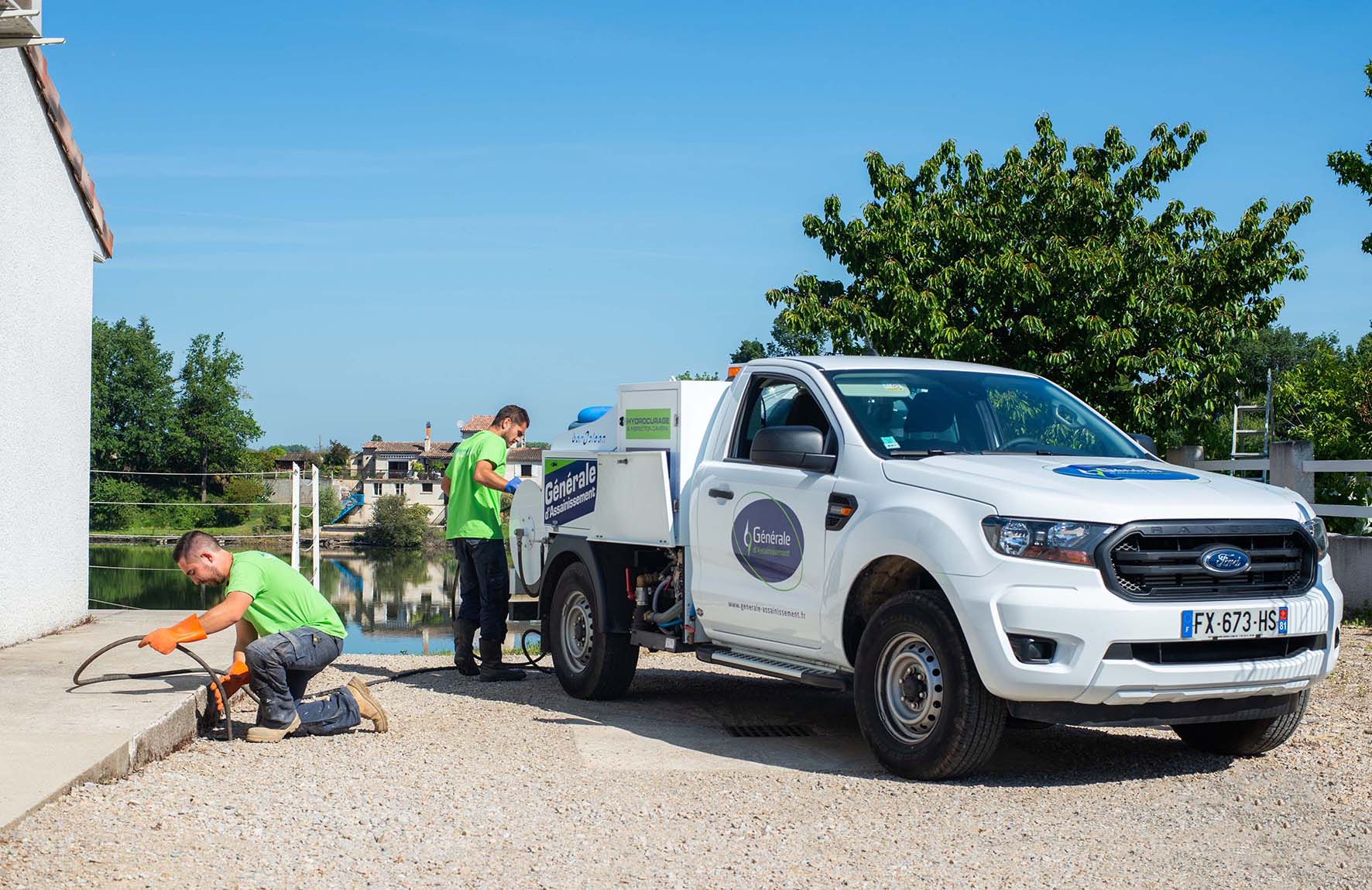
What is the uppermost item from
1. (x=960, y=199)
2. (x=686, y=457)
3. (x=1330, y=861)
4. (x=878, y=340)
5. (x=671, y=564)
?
(x=960, y=199)

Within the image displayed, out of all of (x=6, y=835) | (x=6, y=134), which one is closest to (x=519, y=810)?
(x=6, y=835)

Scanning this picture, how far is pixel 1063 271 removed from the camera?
22.2m

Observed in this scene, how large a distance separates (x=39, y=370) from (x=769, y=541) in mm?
6499

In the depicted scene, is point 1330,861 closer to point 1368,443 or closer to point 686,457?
point 686,457

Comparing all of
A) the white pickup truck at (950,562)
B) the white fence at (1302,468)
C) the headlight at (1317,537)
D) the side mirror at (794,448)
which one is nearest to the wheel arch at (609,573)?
the white pickup truck at (950,562)

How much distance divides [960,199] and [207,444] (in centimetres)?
7956

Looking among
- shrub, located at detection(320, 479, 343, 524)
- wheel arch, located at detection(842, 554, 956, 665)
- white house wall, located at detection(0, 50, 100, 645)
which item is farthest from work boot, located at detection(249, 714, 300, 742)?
shrub, located at detection(320, 479, 343, 524)

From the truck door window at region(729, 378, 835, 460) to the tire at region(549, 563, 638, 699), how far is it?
1657 millimetres

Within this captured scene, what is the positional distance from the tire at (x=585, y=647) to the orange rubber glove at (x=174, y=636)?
8.55 ft

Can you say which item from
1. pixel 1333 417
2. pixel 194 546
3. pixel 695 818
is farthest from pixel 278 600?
pixel 1333 417

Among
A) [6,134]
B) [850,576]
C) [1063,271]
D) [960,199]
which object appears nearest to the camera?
[850,576]

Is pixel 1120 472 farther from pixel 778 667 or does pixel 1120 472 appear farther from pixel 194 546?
pixel 194 546

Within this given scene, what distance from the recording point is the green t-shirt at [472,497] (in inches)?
399

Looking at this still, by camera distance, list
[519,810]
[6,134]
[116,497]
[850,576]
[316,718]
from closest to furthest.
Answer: [519,810], [850,576], [316,718], [6,134], [116,497]
